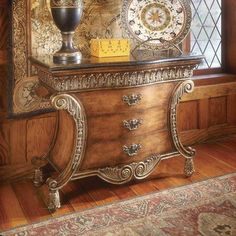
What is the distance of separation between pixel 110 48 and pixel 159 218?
1156 mm

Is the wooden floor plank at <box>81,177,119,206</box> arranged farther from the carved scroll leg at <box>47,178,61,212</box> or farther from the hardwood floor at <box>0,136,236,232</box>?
the carved scroll leg at <box>47,178,61,212</box>

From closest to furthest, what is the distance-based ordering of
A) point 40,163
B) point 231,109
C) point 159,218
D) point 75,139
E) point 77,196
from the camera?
1. point 159,218
2. point 75,139
3. point 77,196
4. point 40,163
5. point 231,109

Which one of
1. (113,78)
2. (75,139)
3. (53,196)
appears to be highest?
(113,78)

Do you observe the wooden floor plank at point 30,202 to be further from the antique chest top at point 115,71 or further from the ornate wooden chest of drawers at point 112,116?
the antique chest top at point 115,71

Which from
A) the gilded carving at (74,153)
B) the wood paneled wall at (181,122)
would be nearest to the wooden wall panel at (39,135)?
the wood paneled wall at (181,122)

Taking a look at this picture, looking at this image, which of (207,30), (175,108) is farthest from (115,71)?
(207,30)

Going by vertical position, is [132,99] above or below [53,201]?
above

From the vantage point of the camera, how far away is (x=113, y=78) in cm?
254

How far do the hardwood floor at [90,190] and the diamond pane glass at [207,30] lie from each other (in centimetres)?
101

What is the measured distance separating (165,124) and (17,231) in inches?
48.9

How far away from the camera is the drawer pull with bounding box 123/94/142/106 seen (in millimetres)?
2631

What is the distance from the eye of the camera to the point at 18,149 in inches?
119

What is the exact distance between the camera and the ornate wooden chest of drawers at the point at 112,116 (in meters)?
2.46

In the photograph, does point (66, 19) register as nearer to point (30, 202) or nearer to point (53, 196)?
point (53, 196)
